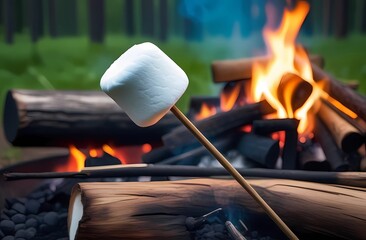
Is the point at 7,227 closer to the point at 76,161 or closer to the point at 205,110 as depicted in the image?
the point at 76,161

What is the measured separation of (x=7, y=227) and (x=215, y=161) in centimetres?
97

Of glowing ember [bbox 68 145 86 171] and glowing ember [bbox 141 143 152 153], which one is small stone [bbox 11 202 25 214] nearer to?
glowing ember [bbox 68 145 86 171]

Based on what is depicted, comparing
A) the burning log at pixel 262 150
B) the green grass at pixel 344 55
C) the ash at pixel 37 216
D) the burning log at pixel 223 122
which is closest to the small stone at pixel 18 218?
the ash at pixel 37 216

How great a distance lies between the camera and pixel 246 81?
336 centimetres

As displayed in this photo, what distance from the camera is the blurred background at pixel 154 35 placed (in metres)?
6.15

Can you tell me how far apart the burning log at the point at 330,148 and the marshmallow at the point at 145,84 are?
3.62 ft

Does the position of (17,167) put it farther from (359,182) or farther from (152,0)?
(152,0)

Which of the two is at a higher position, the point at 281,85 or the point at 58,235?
the point at 281,85

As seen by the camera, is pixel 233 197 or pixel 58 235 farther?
pixel 58 235

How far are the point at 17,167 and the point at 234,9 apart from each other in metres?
3.89

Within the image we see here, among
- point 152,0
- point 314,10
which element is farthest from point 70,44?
point 314,10

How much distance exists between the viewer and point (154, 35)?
657 cm

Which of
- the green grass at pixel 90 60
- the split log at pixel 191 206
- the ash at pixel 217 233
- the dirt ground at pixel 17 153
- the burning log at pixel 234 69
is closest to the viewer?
the split log at pixel 191 206

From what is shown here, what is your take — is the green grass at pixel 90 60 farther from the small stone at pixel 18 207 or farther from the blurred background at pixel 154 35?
the small stone at pixel 18 207
